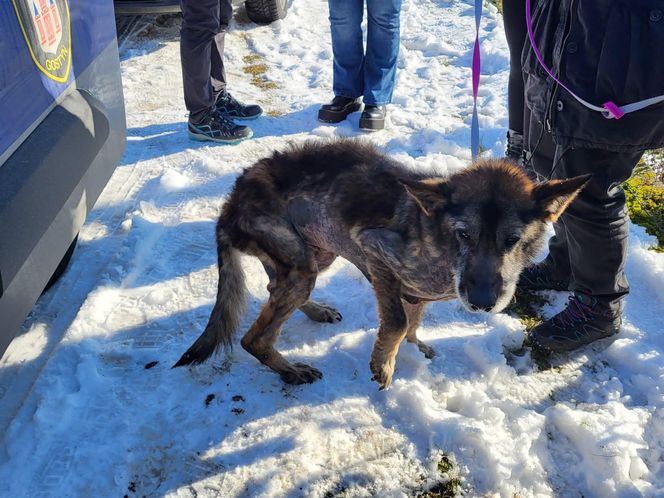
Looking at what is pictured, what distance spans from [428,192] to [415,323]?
1027 millimetres

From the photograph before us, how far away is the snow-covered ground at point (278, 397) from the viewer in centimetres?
268

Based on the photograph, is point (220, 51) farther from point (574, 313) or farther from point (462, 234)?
point (574, 313)

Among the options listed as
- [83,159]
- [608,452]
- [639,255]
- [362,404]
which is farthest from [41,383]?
[639,255]

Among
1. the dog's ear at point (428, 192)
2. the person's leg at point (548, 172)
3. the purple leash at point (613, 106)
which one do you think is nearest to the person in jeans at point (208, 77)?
the person's leg at point (548, 172)

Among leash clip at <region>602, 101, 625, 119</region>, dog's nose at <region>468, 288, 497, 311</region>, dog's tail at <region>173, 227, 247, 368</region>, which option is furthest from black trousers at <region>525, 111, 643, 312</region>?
dog's tail at <region>173, 227, 247, 368</region>

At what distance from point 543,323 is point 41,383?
3.07 m

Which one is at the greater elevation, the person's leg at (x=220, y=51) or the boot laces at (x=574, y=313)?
the person's leg at (x=220, y=51)

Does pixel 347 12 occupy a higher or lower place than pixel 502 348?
higher

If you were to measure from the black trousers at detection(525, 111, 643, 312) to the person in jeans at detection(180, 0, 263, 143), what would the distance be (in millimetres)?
3187

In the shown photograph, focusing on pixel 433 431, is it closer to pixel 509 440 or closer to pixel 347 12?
pixel 509 440

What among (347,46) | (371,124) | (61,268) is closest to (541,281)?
(371,124)

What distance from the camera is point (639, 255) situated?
13.5ft

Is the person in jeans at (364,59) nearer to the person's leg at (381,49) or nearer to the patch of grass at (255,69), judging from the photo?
the person's leg at (381,49)

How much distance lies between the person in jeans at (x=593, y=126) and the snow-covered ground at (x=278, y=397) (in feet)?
1.23
